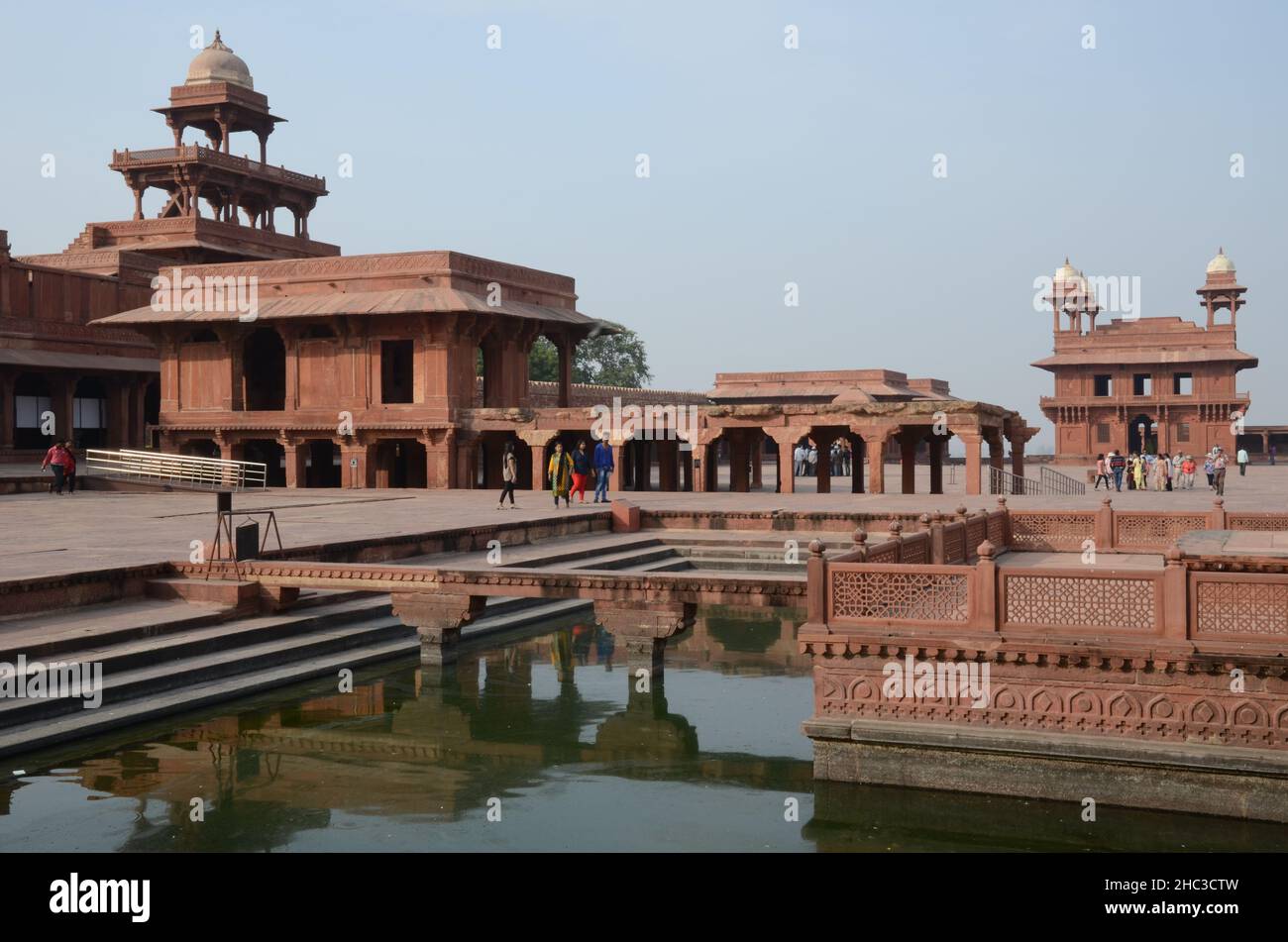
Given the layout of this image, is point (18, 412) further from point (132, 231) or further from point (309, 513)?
point (309, 513)

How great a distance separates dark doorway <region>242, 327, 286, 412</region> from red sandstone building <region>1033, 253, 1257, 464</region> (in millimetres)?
38480

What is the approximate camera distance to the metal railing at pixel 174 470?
92.4 feet

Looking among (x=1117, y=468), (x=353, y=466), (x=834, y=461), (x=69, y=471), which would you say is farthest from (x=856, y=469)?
(x=834, y=461)

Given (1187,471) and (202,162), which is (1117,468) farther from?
(202,162)

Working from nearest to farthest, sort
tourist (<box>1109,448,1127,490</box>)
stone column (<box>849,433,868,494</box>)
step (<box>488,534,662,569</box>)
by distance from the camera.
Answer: step (<box>488,534,662,569</box>) → tourist (<box>1109,448,1127,490</box>) → stone column (<box>849,433,868,494</box>)

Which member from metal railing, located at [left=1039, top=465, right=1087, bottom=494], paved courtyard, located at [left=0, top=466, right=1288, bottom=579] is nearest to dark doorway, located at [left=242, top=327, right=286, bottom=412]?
paved courtyard, located at [left=0, top=466, right=1288, bottom=579]

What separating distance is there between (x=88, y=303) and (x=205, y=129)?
415 inches

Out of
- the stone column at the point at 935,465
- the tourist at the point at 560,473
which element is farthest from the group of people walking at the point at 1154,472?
Answer: the tourist at the point at 560,473

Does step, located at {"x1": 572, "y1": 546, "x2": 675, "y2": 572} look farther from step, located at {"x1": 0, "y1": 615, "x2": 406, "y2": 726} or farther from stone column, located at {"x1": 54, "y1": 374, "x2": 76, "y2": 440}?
stone column, located at {"x1": 54, "y1": 374, "x2": 76, "y2": 440}

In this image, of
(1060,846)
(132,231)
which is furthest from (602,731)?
(132,231)

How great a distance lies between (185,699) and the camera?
34.0 ft

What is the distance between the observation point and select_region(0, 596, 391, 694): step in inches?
405

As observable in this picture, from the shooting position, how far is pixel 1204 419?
5809cm
